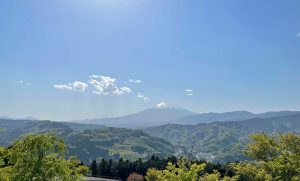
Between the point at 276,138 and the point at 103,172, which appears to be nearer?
the point at 276,138

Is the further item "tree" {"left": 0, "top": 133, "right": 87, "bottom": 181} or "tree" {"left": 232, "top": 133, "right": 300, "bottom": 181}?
"tree" {"left": 232, "top": 133, "right": 300, "bottom": 181}

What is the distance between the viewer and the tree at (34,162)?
85.9ft

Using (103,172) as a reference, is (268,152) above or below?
above

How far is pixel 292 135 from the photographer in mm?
38750

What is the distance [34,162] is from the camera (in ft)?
87.4

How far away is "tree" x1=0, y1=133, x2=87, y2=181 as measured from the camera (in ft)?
85.9

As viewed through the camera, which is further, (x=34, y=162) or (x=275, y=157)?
(x=275, y=157)

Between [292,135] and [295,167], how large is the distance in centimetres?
871

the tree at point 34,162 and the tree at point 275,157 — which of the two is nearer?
the tree at point 34,162

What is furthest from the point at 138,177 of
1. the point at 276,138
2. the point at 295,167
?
the point at 295,167

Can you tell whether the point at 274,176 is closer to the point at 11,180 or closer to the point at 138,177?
the point at 11,180

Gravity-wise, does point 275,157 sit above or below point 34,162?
below

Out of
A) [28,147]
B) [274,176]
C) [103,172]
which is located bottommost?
[103,172]

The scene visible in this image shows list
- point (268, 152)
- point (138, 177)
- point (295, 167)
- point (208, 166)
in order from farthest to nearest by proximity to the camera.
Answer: point (208, 166)
point (138, 177)
point (268, 152)
point (295, 167)
